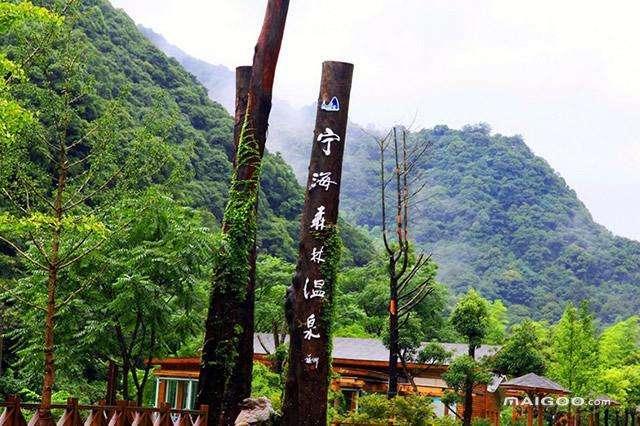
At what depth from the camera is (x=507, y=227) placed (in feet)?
216

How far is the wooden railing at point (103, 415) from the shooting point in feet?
20.6

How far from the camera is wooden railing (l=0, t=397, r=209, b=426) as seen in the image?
20.6 ft

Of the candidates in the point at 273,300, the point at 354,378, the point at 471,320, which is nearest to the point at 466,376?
the point at 471,320

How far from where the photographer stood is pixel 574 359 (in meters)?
23.6

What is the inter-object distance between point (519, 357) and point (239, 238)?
14.3 meters

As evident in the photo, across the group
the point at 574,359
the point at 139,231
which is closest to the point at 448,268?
the point at 574,359

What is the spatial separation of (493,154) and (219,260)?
68.3 meters

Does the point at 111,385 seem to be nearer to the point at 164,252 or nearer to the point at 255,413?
the point at 164,252

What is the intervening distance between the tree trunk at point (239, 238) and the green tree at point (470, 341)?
9.73m

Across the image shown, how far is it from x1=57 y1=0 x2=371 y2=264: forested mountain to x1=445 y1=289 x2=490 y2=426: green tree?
1360 cm

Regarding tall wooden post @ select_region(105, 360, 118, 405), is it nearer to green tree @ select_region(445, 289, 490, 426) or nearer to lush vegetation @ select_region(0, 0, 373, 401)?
lush vegetation @ select_region(0, 0, 373, 401)

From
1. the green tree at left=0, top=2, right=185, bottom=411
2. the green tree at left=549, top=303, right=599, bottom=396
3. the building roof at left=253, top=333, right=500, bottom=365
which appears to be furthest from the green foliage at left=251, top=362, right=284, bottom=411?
the green tree at left=549, top=303, right=599, bottom=396

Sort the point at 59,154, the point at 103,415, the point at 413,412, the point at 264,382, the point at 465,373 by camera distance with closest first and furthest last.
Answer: the point at 103,415
the point at 59,154
the point at 413,412
the point at 264,382
the point at 465,373

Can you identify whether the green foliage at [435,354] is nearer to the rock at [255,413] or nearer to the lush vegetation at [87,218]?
the lush vegetation at [87,218]
